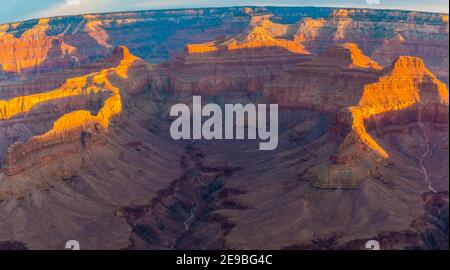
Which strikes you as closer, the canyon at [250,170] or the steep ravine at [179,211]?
the canyon at [250,170]

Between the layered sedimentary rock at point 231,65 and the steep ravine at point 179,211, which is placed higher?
the layered sedimentary rock at point 231,65

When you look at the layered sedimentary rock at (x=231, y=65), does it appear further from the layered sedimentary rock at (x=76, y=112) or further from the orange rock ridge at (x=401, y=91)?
the orange rock ridge at (x=401, y=91)

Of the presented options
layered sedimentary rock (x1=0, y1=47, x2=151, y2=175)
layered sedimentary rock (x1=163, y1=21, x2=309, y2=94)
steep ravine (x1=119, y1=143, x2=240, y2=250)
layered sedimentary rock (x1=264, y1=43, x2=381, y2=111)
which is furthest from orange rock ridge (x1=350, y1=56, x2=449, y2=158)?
layered sedimentary rock (x1=163, y1=21, x2=309, y2=94)

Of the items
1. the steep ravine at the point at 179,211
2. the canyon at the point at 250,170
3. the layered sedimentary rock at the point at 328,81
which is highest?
the layered sedimentary rock at the point at 328,81

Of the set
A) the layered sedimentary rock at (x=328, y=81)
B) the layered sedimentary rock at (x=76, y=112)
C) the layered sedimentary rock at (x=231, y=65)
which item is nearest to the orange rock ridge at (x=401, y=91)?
the layered sedimentary rock at (x=328, y=81)

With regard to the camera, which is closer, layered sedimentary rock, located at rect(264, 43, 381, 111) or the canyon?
the canyon

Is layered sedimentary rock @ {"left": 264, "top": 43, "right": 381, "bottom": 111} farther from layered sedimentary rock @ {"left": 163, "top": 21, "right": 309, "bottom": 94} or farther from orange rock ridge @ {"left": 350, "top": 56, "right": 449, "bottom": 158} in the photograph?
layered sedimentary rock @ {"left": 163, "top": 21, "right": 309, "bottom": 94}

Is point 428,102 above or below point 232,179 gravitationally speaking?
above

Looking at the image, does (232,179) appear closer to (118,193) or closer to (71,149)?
(118,193)

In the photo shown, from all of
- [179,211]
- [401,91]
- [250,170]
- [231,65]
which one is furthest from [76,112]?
[231,65]
